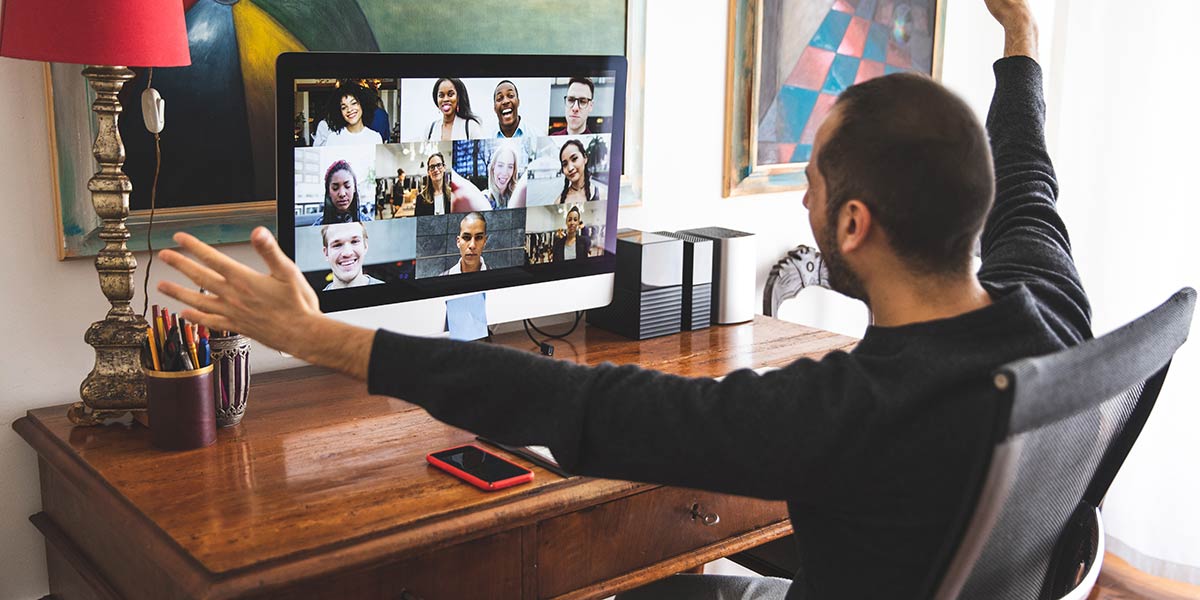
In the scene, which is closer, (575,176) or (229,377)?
(229,377)

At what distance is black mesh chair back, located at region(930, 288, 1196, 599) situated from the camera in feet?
3.06

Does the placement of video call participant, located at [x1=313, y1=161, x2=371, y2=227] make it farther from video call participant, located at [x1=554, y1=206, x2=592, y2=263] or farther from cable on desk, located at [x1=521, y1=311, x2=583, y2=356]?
cable on desk, located at [x1=521, y1=311, x2=583, y2=356]

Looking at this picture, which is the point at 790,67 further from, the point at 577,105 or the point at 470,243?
the point at 470,243

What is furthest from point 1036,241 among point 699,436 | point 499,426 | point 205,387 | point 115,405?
point 115,405

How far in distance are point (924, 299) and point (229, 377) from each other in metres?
0.96

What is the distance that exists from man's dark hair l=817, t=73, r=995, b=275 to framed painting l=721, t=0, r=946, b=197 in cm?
131

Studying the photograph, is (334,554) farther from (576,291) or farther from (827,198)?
(576,291)

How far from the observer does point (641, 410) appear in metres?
1.10

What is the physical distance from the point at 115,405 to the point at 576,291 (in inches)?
31.2

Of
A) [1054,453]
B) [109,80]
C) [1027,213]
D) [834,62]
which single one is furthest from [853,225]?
[834,62]

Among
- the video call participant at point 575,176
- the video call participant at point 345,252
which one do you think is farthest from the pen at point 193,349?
the video call participant at point 575,176

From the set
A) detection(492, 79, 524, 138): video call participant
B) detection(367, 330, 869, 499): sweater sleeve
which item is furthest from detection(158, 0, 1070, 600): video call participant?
detection(492, 79, 524, 138): video call participant

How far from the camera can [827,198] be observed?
1.24 m

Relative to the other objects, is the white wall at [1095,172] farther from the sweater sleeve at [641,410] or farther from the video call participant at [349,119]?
the sweater sleeve at [641,410]
